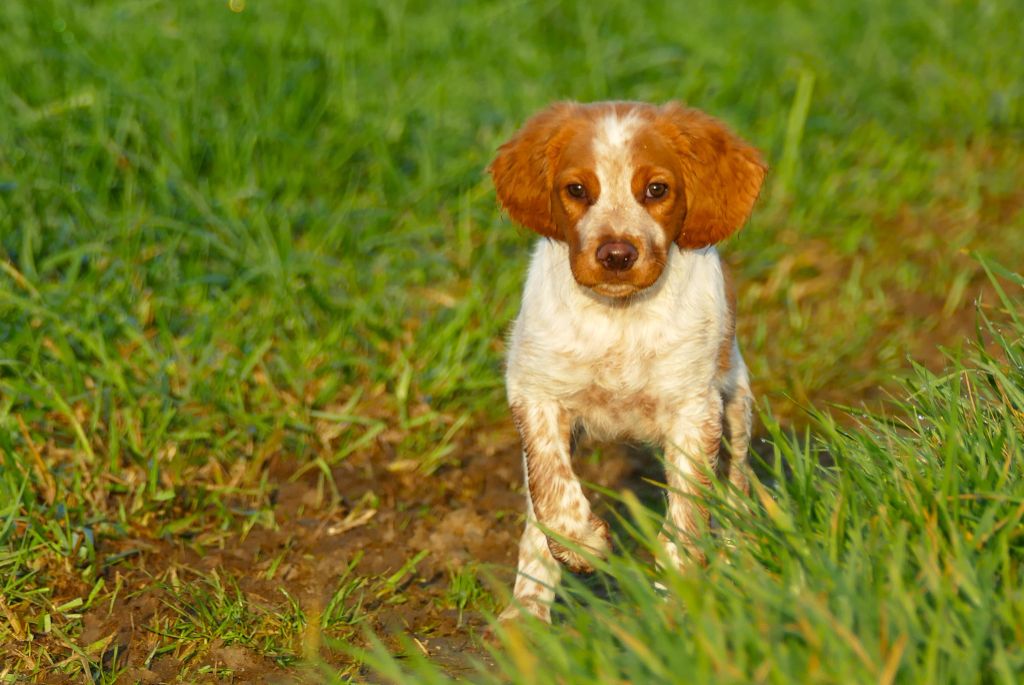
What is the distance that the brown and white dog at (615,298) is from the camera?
4.27 m

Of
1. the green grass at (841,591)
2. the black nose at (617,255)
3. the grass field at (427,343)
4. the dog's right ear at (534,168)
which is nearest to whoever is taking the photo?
the green grass at (841,591)

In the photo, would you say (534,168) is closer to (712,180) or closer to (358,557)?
(712,180)

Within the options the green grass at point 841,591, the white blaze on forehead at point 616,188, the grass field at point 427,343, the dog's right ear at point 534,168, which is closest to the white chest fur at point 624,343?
the dog's right ear at point 534,168

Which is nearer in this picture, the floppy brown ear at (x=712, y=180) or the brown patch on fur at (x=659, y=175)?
the brown patch on fur at (x=659, y=175)

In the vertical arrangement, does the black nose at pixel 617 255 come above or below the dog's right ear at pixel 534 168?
below

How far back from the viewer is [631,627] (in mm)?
3117

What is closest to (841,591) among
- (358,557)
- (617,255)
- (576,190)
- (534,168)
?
(617,255)

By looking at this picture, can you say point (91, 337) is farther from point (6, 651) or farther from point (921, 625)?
point (921, 625)

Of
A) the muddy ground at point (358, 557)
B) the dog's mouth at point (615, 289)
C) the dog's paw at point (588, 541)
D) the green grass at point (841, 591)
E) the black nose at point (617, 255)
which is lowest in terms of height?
the muddy ground at point (358, 557)

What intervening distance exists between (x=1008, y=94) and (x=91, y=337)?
17.3 ft

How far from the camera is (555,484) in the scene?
443cm

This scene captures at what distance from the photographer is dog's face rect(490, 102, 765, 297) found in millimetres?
4195

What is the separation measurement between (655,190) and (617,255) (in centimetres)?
30

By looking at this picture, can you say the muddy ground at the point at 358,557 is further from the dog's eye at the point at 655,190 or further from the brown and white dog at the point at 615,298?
the dog's eye at the point at 655,190
